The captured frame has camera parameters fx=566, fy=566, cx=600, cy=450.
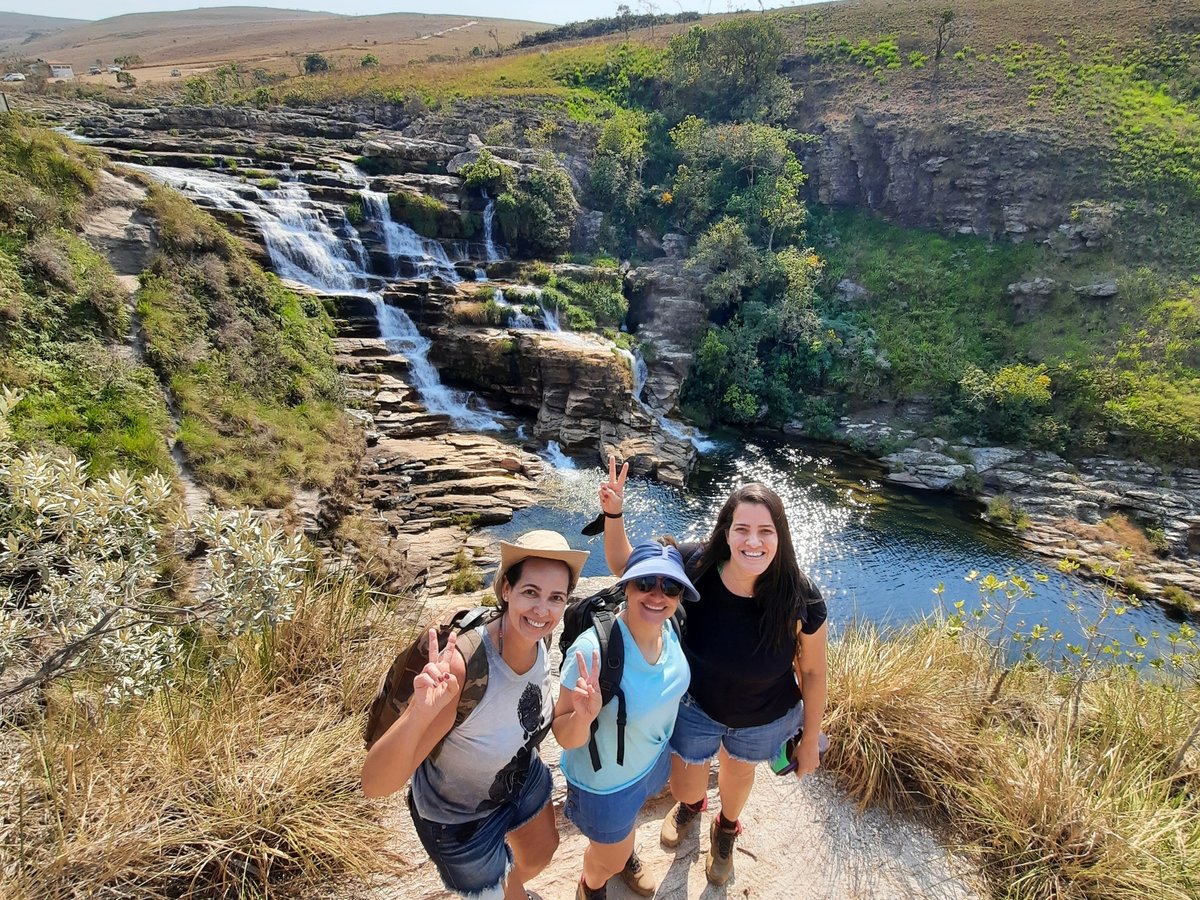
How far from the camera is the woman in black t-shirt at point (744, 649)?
233cm

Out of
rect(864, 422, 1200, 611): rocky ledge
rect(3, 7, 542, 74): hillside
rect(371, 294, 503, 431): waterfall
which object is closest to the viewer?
rect(864, 422, 1200, 611): rocky ledge

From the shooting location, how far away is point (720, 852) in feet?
9.21

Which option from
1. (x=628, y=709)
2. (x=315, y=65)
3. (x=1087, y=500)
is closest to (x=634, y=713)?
(x=628, y=709)

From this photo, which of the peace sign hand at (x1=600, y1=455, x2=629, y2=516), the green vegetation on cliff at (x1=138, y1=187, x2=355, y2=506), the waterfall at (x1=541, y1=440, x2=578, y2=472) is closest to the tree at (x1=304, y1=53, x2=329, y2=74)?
the green vegetation on cliff at (x1=138, y1=187, x2=355, y2=506)

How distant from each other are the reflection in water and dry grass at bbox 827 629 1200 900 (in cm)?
682

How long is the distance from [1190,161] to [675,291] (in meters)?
21.2

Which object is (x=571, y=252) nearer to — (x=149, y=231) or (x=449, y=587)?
(x=149, y=231)

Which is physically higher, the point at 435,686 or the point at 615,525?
the point at 435,686

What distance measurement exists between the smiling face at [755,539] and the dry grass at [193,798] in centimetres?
229

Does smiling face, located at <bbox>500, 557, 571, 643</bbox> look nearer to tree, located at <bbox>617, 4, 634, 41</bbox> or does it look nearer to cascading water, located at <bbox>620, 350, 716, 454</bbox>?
cascading water, located at <bbox>620, 350, 716, 454</bbox>

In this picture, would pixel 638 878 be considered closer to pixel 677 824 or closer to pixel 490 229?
pixel 677 824

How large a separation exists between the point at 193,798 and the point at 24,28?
18259 centimetres

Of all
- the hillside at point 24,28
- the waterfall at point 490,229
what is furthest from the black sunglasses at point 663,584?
the hillside at point 24,28

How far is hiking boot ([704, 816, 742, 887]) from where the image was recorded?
2.80 m
